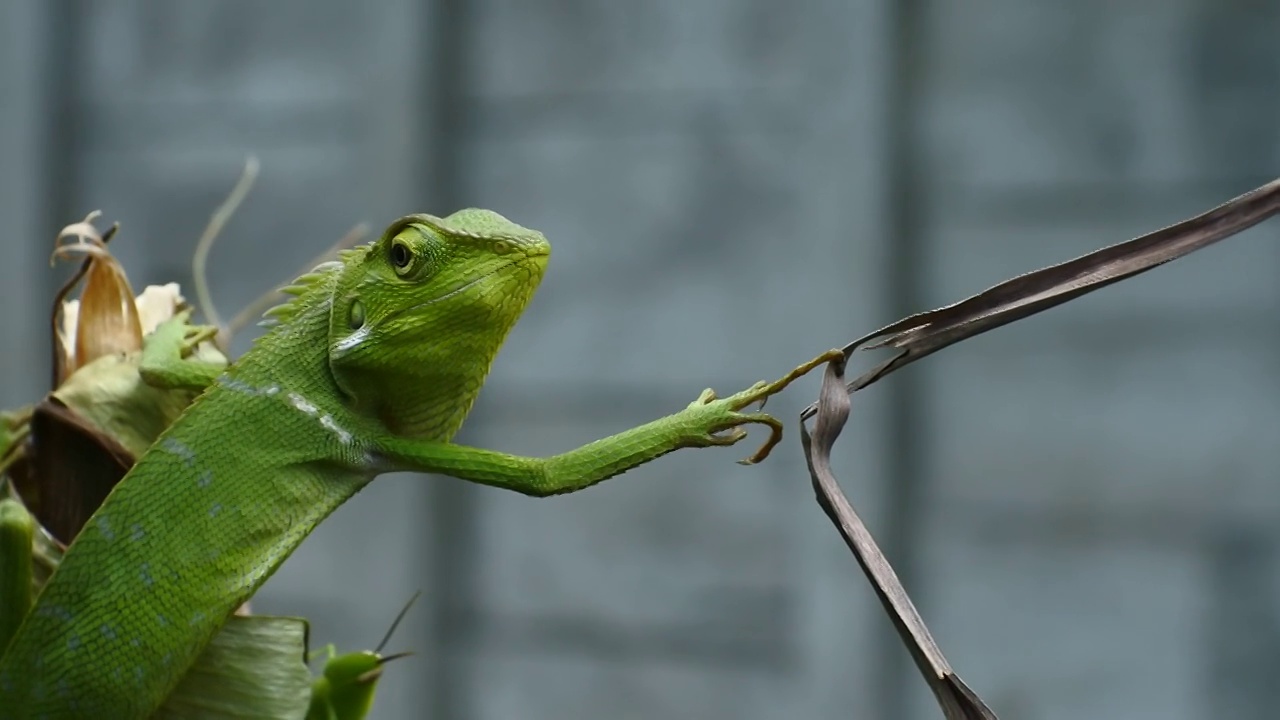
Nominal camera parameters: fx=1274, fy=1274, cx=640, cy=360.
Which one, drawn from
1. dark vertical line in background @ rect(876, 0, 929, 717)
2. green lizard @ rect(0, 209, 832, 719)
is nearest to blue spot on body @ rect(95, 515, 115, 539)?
green lizard @ rect(0, 209, 832, 719)

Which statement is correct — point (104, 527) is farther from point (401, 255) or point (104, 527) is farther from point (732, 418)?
point (732, 418)

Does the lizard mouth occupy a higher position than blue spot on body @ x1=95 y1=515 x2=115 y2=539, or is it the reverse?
the lizard mouth

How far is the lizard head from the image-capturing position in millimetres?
649

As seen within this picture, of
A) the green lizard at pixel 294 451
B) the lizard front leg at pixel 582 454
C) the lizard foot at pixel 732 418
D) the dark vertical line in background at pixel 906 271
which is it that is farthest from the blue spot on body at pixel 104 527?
the dark vertical line in background at pixel 906 271

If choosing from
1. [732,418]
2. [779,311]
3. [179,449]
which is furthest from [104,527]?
[779,311]

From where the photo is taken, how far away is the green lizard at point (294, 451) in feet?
1.93

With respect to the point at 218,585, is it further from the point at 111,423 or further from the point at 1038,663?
the point at 1038,663

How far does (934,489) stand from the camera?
2.86 m

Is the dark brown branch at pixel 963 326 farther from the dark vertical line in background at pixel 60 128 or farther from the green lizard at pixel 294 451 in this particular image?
the dark vertical line in background at pixel 60 128

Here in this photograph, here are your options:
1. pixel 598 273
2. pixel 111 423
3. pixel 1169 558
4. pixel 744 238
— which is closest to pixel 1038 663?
pixel 1169 558

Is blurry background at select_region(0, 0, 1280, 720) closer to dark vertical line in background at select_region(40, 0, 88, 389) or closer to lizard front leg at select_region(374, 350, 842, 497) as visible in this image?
dark vertical line in background at select_region(40, 0, 88, 389)

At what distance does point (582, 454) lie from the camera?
0.66m

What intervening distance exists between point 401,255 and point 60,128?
3106 millimetres

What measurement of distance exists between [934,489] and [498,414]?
1022 mm
